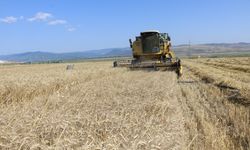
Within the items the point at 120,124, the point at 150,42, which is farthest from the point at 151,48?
the point at 120,124

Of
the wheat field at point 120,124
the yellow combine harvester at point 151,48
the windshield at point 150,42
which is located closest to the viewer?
the wheat field at point 120,124

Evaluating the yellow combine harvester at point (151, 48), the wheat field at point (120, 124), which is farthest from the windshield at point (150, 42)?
the wheat field at point (120, 124)

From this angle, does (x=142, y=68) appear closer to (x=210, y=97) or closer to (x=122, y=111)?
(x=210, y=97)

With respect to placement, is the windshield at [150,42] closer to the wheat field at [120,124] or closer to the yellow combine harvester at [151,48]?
the yellow combine harvester at [151,48]

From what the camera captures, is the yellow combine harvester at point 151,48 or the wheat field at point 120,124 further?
the yellow combine harvester at point 151,48

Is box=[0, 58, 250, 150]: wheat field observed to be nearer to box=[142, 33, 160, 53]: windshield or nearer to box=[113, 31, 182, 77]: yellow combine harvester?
box=[113, 31, 182, 77]: yellow combine harvester

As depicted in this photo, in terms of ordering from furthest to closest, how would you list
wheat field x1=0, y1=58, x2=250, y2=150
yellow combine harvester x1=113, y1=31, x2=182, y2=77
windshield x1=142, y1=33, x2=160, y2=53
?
windshield x1=142, y1=33, x2=160, y2=53 → yellow combine harvester x1=113, y1=31, x2=182, y2=77 → wheat field x1=0, y1=58, x2=250, y2=150

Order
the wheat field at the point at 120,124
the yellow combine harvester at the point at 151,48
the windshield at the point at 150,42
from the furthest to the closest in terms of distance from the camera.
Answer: the windshield at the point at 150,42
the yellow combine harvester at the point at 151,48
the wheat field at the point at 120,124

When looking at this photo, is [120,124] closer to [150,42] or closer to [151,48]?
[151,48]

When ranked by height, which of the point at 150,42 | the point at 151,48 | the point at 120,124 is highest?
the point at 150,42

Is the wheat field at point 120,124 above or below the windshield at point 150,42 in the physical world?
below

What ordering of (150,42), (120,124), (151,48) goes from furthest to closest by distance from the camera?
(150,42) → (151,48) → (120,124)

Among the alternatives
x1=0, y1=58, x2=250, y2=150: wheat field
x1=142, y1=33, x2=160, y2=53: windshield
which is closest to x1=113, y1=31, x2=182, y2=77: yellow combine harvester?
x1=142, y1=33, x2=160, y2=53: windshield

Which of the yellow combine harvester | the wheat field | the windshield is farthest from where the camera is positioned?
the windshield
